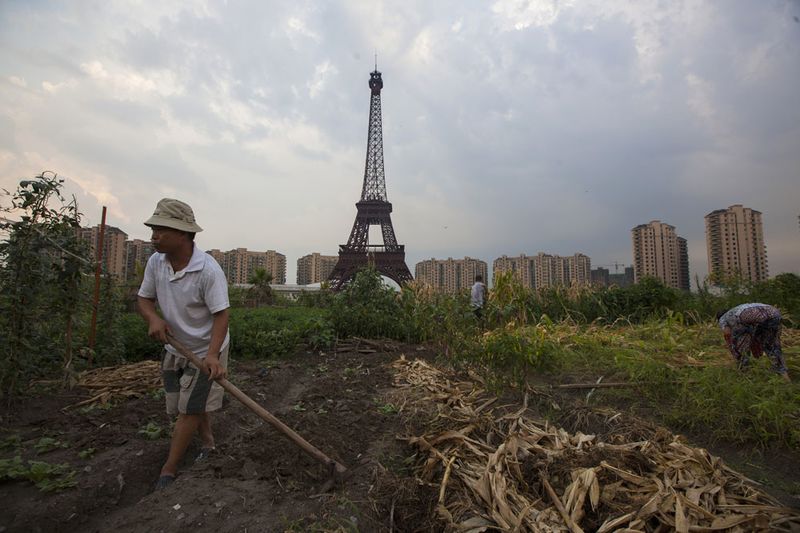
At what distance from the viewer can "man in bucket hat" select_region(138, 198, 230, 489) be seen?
240cm

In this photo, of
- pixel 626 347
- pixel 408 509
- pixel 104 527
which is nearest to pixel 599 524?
pixel 408 509

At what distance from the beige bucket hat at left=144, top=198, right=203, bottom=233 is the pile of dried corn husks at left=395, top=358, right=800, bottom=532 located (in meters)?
2.05

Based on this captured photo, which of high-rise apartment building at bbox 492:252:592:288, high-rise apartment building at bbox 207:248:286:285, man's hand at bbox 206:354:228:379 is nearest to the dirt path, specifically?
man's hand at bbox 206:354:228:379

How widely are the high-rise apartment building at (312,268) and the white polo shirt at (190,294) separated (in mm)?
66640

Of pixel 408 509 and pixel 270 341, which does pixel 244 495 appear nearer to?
pixel 408 509

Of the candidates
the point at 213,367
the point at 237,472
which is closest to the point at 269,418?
the point at 237,472

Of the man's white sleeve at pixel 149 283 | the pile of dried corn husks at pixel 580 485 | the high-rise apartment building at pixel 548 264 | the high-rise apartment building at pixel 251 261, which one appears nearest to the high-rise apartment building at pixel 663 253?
the high-rise apartment building at pixel 548 264

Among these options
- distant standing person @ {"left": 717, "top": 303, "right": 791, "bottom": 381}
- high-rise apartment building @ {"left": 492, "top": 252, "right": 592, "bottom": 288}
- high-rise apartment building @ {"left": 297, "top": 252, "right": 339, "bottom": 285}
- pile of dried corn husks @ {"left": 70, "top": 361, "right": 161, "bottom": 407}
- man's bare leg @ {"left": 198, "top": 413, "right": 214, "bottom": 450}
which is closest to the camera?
man's bare leg @ {"left": 198, "top": 413, "right": 214, "bottom": 450}

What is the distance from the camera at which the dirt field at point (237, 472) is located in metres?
1.93

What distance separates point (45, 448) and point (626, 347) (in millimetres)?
6461

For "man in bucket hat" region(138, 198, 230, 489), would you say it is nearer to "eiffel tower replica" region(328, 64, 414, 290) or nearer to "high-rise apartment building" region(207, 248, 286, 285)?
"eiffel tower replica" region(328, 64, 414, 290)

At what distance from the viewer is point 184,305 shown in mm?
2473

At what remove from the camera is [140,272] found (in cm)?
1301

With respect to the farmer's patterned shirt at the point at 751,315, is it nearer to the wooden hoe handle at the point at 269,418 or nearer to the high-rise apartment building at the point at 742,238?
the wooden hoe handle at the point at 269,418
